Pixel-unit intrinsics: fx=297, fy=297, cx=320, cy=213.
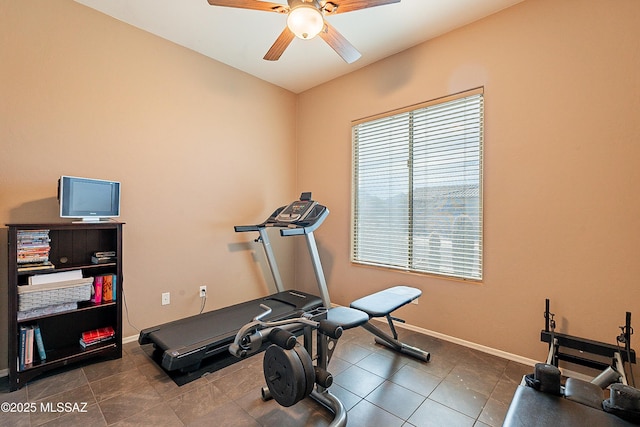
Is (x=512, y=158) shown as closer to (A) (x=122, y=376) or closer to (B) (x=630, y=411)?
(B) (x=630, y=411)

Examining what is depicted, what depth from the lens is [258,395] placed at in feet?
6.46

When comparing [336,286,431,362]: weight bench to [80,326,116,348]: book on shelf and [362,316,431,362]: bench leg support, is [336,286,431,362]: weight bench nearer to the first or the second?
[362,316,431,362]: bench leg support

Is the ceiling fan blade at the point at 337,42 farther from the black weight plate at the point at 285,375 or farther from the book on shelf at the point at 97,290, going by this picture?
the book on shelf at the point at 97,290

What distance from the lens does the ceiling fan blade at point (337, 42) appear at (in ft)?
6.60

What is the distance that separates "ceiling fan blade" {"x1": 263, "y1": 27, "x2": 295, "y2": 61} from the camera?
211 cm

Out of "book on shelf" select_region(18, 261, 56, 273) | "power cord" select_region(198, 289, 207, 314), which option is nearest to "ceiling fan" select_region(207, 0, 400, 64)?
"book on shelf" select_region(18, 261, 56, 273)

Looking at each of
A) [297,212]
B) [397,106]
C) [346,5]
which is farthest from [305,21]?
[297,212]

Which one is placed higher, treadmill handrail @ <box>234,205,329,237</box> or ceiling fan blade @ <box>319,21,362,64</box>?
ceiling fan blade @ <box>319,21,362,64</box>

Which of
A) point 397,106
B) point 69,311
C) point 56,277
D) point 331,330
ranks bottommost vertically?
point 69,311

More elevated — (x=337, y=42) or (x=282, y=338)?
(x=337, y=42)

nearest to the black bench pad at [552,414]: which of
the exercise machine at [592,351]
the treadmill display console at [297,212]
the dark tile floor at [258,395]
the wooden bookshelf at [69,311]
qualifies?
the dark tile floor at [258,395]

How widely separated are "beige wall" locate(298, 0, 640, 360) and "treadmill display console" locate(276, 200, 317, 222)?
4.25 ft

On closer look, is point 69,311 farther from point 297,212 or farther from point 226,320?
point 297,212

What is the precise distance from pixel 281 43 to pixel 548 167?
7.32 feet
